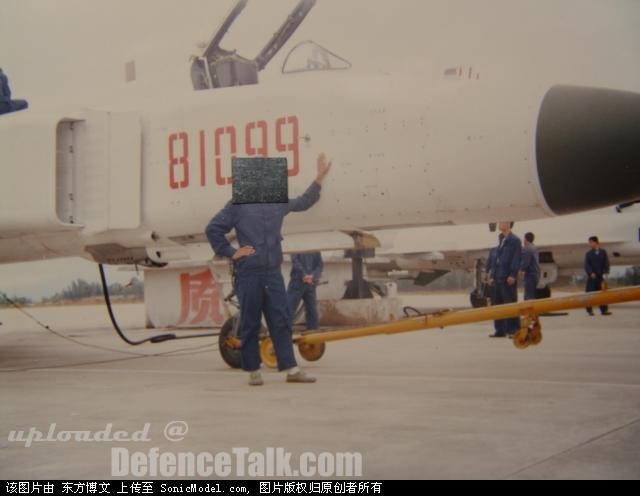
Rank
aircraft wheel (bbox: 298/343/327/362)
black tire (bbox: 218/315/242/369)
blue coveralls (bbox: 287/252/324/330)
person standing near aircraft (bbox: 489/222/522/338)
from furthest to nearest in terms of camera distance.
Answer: person standing near aircraft (bbox: 489/222/522/338), blue coveralls (bbox: 287/252/324/330), aircraft wheel (bbox: 298/343/327/362), black tire (bbox: 218/315/242/369)

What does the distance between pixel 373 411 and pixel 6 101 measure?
4593 mm

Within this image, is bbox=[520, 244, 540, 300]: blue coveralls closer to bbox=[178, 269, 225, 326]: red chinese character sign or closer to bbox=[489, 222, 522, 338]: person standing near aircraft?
bbox=[489, 222, 522, 338]: person standing near aircraft

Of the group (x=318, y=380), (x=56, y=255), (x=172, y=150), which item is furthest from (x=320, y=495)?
(x=56, y=255)

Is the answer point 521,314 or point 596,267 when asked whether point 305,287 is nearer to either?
point 521,314

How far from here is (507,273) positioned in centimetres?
978

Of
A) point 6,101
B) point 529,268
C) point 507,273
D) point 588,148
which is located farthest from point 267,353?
point 529,268

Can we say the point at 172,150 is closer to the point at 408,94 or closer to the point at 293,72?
the point at 293,72

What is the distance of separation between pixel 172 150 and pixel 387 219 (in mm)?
1742

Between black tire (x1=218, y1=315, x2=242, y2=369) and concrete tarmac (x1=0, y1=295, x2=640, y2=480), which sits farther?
black tire (x1=218, y1=315, x2=242, y2=369)

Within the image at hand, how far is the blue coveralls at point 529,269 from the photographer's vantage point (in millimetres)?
11672

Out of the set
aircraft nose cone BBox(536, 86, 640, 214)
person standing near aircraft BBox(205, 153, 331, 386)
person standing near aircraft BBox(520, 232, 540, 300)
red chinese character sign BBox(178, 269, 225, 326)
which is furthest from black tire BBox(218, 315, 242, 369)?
red chinese character sign BBox(178, 269, 225, 326)

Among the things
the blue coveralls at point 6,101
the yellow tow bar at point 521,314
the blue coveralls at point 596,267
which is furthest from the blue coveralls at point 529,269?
the blue coveralls at point 6,101

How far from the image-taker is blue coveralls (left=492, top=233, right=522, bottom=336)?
31.8 ft

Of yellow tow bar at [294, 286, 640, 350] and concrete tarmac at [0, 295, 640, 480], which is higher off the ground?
yellow tow bar at [294, 286, 640, 350]
